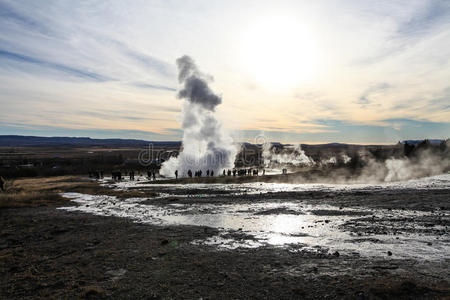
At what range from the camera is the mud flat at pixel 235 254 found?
784 centimetres

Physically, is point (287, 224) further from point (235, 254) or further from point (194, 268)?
point (194, 268)

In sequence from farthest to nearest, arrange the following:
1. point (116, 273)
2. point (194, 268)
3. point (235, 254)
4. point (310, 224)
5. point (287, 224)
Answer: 1. point (287, 224)
2. point (310, 224)
3. point (235, 254)
4. point (194, 268)
5. point (116, 273)

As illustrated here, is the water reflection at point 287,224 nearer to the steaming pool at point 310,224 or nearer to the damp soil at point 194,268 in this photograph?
the steaming pool at point 310,224

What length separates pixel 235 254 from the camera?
1072 cm

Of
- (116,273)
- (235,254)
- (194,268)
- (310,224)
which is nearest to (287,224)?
(310,224)

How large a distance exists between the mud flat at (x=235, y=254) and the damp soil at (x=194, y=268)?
3 cm

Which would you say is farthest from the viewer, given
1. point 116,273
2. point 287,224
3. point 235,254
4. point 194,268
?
point 287,224

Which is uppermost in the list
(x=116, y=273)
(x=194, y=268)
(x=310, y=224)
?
(x=310, y=224)

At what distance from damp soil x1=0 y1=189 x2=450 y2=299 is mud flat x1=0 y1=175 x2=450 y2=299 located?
0.03 meters

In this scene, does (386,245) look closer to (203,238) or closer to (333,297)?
(333,297)

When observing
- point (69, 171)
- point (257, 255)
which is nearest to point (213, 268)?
point (257, 255)

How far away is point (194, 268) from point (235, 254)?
185 cm

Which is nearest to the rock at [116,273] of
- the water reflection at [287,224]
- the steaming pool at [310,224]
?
the steaming pool at [310,224]

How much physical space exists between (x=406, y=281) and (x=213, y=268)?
206 inches
